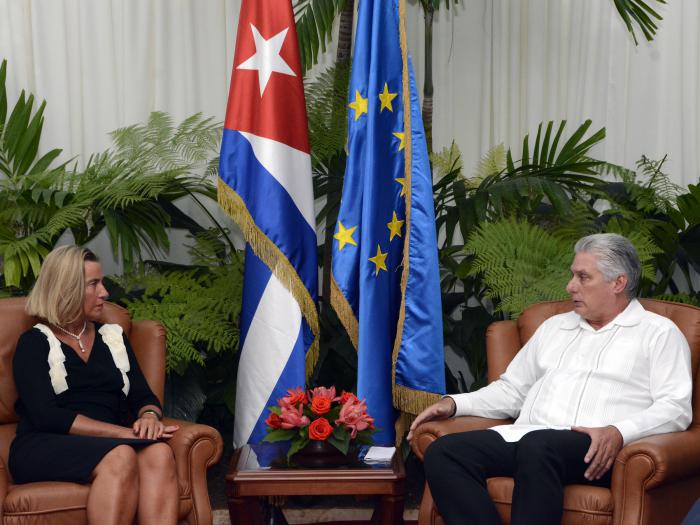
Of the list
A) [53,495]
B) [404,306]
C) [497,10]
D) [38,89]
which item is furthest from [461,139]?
[53,495]

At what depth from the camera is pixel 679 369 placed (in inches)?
113

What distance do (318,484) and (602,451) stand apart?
2.69ft

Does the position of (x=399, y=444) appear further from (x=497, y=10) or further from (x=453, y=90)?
(x=497, y=10)

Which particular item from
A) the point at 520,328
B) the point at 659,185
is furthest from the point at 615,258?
the point at 659,185

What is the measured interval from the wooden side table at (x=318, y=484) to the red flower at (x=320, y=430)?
0.10 meters

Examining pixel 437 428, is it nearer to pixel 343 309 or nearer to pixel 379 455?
pixel 379 455

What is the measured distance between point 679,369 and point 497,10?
2.90m

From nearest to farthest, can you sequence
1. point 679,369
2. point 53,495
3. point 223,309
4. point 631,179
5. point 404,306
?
point 53,495 → point 679,369 → point 404,306 → point 223,309 → point 631,179

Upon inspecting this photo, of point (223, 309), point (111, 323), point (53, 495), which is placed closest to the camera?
point (53, 495)

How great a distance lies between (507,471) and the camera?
2.84 m

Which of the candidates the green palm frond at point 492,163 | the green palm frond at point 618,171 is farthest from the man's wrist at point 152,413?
the green palm frond at point 618,171

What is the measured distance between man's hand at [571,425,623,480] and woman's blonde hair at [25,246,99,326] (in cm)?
165

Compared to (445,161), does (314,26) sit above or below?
above

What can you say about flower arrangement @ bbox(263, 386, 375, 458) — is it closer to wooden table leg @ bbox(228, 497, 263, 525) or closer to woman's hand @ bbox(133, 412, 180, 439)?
wooden table leg @ bbox(228, 497, 263, 525)
